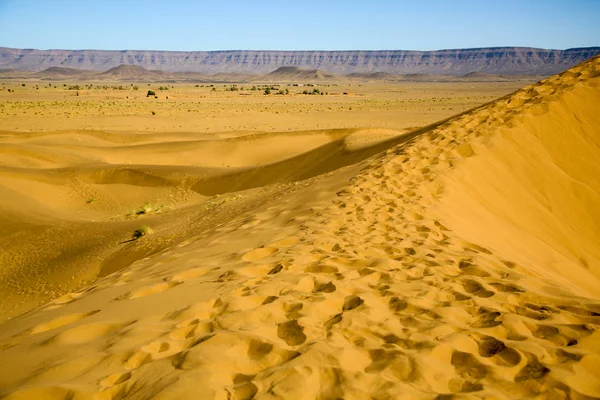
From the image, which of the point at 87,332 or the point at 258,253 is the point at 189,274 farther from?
the point at 87,332

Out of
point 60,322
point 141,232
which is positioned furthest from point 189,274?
point 141,232

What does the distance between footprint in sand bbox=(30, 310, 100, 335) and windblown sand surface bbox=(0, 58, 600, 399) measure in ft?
0.05

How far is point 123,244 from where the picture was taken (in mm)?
9508

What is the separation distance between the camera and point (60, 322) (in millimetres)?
3779

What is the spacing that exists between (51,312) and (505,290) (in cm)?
374

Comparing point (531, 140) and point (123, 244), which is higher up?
point (531, 140)

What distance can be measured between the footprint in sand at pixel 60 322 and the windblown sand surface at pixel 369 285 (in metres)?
0.02

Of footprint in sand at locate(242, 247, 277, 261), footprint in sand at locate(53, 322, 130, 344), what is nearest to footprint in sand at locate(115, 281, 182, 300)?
footprint in sand at locate(53, 322, 130, 344)

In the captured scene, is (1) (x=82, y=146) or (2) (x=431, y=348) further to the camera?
(1) (x=82, y=146)

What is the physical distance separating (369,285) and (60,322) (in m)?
2.40

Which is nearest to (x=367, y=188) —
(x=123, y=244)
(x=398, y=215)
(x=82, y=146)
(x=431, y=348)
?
(x=398, y=215)

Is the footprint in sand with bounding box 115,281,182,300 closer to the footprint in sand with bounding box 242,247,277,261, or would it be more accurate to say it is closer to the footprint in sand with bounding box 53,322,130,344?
the footprint in sand with bounding box 53,322,130,344

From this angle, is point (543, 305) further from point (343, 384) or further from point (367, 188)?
point (367, 188)

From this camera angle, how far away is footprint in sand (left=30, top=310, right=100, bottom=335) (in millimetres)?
3682
